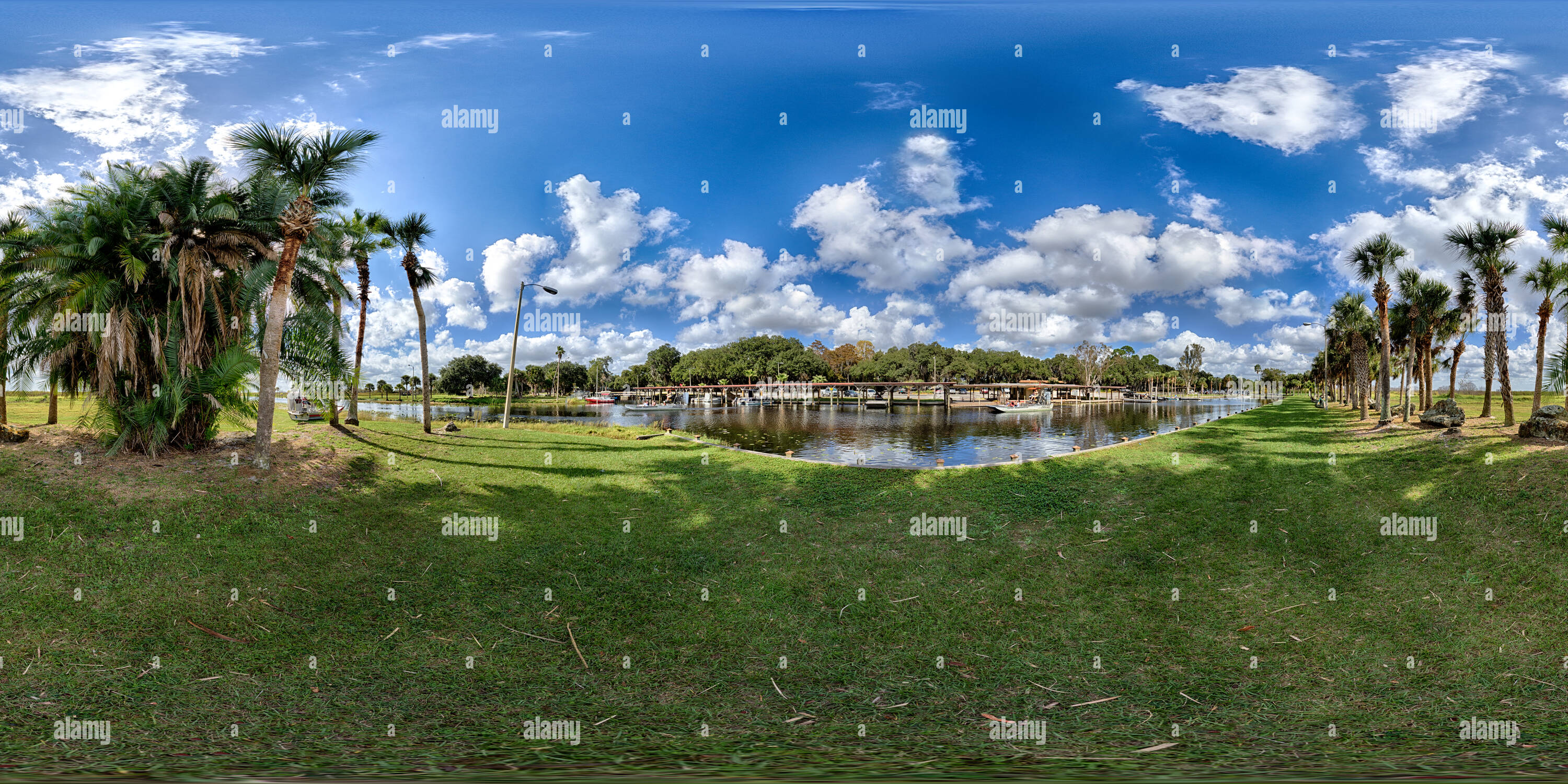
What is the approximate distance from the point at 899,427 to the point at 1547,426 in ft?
130

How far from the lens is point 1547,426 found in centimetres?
1336

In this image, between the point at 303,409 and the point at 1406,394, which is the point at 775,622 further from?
the point at 303,409

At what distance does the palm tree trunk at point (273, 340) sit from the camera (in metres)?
12.3

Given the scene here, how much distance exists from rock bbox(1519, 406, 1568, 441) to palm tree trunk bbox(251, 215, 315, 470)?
80.7 ft

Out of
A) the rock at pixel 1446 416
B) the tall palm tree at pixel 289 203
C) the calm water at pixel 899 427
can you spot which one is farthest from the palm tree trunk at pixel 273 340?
the rock at pixel 1446 416

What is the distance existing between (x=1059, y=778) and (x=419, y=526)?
9.67 metres

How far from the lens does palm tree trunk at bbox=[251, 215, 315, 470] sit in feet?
40.2

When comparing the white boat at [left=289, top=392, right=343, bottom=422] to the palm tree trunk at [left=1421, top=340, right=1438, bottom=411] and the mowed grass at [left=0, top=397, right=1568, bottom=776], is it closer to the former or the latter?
the mowed grass at [left=0, top=397, right=1568, bottom=776]

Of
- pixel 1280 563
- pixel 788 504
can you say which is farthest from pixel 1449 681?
pixel 788 504

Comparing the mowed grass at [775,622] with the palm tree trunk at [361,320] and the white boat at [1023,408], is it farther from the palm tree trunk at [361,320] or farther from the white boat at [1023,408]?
the white boat at [1023,408]

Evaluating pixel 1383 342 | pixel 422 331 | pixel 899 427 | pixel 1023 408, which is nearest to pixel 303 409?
pixel 422 331

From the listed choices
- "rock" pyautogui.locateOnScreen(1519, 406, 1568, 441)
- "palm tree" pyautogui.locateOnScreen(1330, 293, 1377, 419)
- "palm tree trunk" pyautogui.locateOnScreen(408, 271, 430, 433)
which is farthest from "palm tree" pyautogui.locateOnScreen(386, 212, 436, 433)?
"palm tree" pyautogui.locateOnScreen(1330, 293, 1377, 419)

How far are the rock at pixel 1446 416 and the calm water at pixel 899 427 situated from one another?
1053 centimetres

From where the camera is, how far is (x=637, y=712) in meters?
5.66
